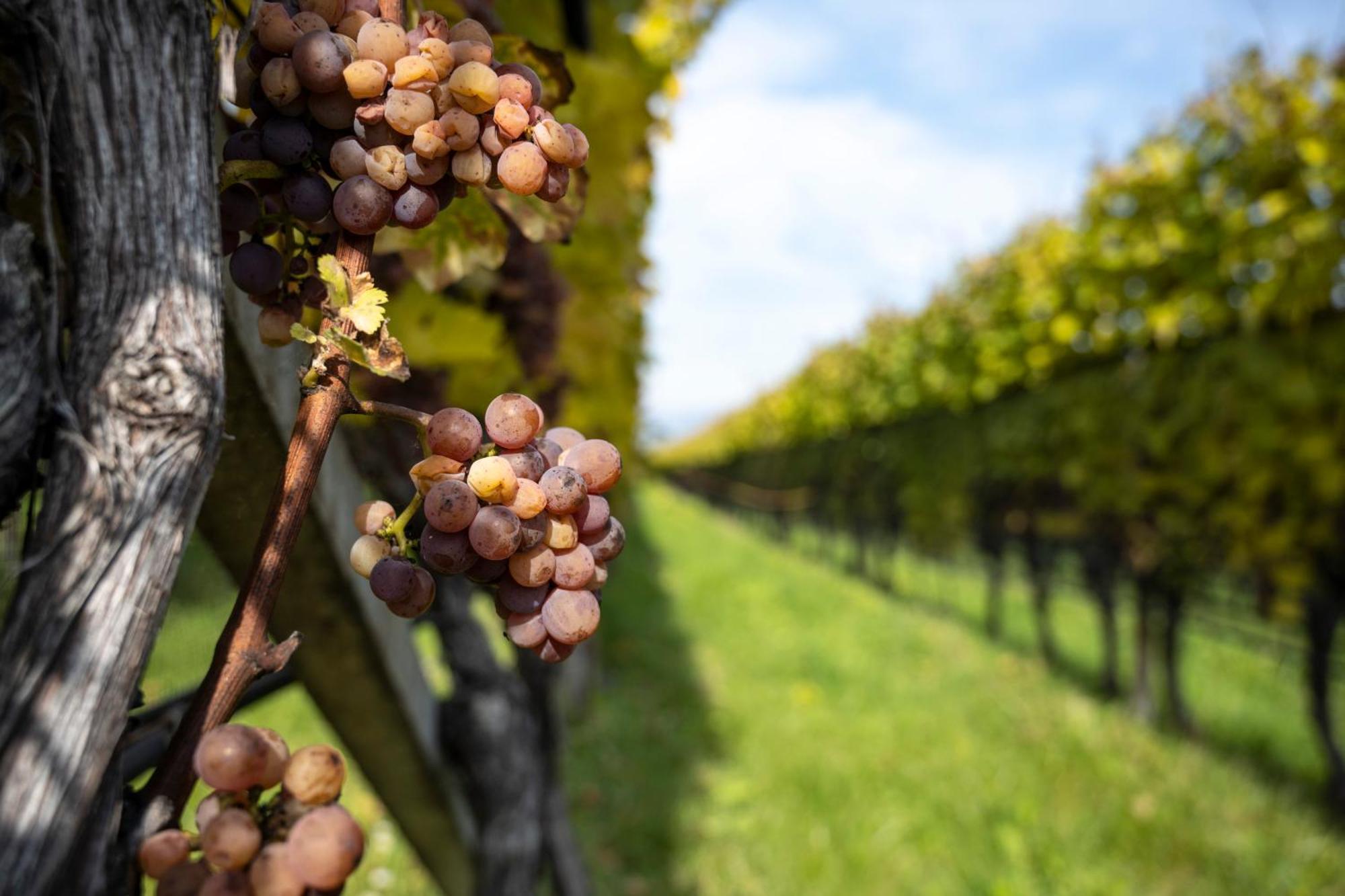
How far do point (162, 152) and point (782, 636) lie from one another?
341 inches

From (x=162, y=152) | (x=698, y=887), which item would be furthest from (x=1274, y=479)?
→ (x=162, y=152)

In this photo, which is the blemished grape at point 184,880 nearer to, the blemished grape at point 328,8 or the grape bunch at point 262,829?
the grape bunch at point 262,829

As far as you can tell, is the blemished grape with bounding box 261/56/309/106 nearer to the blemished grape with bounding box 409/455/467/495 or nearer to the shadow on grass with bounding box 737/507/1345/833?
Answer: the blemished grape with bounding box 409/455/467/495

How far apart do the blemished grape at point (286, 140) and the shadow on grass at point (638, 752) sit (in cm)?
382

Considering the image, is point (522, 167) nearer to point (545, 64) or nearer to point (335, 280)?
point (335, 280)

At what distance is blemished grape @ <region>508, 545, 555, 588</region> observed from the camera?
20.7 inches

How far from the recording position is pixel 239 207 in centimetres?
57

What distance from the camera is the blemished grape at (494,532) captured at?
19.2 inches

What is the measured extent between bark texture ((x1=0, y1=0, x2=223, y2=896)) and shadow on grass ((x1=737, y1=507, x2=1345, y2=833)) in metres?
6.32

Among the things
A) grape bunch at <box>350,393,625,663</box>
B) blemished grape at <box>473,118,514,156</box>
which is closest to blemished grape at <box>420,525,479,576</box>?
grape bunch at <box>350,393,625,663</box>

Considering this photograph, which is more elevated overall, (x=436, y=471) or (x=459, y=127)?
(x=459, y=127)

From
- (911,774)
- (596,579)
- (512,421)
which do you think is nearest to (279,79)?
(512,421)

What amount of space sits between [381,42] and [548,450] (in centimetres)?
25

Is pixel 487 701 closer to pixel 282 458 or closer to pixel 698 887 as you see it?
pixel 282 458
